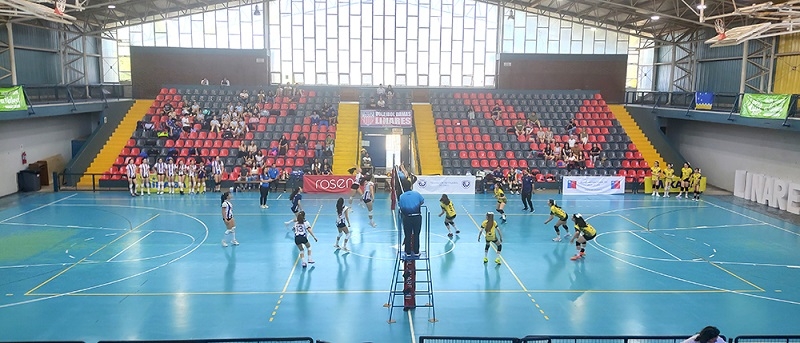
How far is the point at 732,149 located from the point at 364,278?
79.9 feet

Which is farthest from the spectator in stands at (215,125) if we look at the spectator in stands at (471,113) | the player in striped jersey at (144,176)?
the spectator in stands at (471,113)

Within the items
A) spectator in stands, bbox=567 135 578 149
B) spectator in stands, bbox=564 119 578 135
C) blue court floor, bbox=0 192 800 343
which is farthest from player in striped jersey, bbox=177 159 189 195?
spectator in stands, bbox=564 119 578 135

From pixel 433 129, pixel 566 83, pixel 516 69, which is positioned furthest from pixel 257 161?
pixel 566 83

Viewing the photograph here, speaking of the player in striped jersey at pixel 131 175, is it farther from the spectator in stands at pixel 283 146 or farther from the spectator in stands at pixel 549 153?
the spectator in stands at pixel 549 153

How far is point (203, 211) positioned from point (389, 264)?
34.3 feet

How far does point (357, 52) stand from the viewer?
42.0 metres

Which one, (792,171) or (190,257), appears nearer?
(190,257)

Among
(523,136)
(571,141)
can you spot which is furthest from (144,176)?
(571,141)

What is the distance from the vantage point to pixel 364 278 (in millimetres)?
14977

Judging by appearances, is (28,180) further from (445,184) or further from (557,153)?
(557,153)

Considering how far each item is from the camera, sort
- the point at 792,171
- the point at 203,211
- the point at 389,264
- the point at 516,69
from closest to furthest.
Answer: the point at 389,264
the point at 203,211
the point at 792,171
the point at 516,69

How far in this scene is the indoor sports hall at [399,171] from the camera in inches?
507

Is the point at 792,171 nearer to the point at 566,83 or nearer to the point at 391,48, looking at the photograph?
the point at 566,83

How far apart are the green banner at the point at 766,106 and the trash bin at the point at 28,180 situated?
33.4 metres
